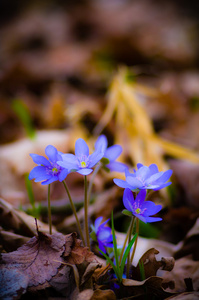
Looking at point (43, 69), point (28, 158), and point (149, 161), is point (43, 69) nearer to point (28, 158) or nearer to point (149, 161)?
point (28, 158)

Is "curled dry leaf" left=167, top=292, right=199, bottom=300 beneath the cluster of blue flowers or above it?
beneath

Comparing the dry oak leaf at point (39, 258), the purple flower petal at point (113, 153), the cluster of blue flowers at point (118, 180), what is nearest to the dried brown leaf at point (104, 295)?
the dry oak leaf at point (39, 258)

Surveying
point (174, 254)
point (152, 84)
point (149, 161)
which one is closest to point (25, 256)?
point (174, 254)

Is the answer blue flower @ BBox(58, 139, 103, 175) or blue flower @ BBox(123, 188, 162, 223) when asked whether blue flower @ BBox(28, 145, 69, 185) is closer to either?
blue flower @ BBox(58, 139, 103, 175)

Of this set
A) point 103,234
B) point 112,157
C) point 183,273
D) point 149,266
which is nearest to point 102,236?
point 103,234

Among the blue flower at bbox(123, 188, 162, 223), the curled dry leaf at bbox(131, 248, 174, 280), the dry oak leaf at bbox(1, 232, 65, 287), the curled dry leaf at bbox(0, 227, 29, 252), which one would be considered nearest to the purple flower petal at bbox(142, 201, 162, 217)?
the blue flower at bbox(123, 188, 162, 223)

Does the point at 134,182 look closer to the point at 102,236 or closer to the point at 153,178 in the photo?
the point at 153,178
